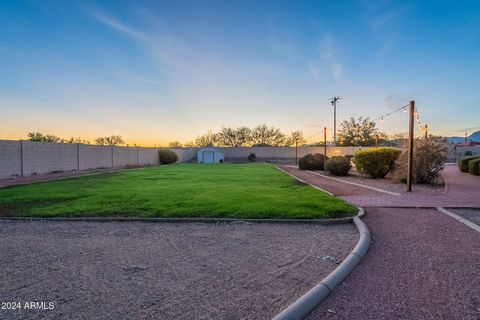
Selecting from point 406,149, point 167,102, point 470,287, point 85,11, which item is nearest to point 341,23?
point 406,149

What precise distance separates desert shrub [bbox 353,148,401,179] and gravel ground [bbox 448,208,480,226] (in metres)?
7.98

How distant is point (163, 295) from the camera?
2697 millimetres

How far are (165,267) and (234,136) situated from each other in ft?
210

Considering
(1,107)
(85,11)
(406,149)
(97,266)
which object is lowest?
(97,266)

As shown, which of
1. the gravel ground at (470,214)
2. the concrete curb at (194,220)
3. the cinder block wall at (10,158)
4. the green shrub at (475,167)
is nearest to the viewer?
the concrete curb at (194,220)

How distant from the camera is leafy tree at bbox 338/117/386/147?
2435 inches

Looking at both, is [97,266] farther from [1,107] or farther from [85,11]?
[1,107]

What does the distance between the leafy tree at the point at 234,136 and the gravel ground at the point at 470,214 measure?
2381 inches

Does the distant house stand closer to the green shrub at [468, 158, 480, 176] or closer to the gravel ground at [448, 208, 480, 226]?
the green shrub at [468, 158, 480, 176]

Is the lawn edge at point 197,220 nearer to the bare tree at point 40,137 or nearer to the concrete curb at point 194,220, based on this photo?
the concrete curb at point 194,220

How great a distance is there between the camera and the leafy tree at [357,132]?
61844 mm

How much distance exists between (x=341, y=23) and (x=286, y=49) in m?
3.88

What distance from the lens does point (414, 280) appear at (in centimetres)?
304

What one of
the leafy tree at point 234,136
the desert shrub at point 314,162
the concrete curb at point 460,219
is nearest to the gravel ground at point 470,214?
the concrete curb at point 460,219
